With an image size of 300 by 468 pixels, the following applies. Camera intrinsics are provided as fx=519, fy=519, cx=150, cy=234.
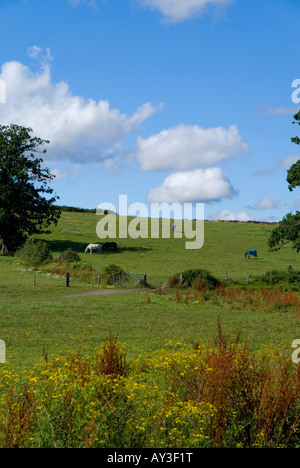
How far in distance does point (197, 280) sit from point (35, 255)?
78.6 feet

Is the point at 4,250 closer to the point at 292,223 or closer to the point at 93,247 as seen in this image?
the point at 93,247

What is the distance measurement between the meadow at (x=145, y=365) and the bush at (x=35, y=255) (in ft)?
6.28

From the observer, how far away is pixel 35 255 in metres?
54.9

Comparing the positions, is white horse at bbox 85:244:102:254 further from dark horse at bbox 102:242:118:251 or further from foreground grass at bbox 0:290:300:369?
foreground grass at bbox 0:290:300:369

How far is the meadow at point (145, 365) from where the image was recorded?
8.01 metres

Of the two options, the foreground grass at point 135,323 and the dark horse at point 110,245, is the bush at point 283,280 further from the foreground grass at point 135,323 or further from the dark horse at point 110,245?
the dark horse at point 110,245

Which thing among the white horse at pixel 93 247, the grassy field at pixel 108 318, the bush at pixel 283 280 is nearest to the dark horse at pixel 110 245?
the white horse at pixel 93 247

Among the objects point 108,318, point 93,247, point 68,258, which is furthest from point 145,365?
point 93,247

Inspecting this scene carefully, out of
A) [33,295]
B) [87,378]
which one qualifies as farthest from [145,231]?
[87,378]

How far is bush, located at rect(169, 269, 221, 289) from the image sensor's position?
3659 centimetres

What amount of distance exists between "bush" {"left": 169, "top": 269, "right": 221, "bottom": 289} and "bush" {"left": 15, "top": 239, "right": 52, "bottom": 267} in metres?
19.8

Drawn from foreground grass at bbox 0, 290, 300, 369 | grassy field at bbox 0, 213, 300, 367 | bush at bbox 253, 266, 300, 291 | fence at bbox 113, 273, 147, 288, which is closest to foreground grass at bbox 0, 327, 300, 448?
grassy field at bbox 0, 213, 300, 367

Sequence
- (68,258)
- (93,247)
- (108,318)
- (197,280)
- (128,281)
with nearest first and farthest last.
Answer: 1. (108,318)
2. (197,280)
3. (128,281)
4. (68,258)
5. (93,247)
